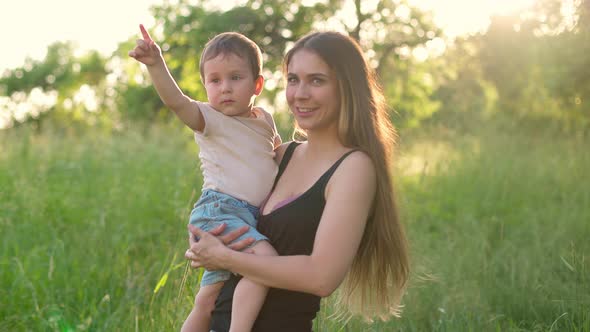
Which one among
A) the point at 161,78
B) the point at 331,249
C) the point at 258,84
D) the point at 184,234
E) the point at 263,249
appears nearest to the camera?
the point at 331,249

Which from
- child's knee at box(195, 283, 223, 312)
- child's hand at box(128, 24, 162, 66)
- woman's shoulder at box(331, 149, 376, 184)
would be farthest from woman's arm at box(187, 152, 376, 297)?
child's hand at box(128, 24, 162, 66)

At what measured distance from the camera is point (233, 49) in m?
2.60

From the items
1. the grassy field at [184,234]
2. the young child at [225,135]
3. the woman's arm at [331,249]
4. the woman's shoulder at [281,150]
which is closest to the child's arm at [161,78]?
the young child at [225,135]

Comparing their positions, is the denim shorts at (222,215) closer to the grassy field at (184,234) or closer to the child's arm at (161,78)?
the child's arm at (161,78)

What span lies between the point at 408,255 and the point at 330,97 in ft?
2.22

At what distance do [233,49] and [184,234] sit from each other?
207 cm

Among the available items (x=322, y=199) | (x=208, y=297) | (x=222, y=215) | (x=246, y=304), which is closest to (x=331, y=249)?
(x=322, y=199)

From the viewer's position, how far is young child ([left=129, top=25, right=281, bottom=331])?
2.42 meters

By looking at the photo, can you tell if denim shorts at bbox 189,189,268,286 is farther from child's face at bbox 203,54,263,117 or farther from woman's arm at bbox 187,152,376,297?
child's face at bbox 203,54,263,117

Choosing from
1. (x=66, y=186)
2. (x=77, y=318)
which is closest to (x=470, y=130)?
(x=66, y=186)

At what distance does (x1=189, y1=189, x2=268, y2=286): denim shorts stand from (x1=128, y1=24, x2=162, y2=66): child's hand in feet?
1.74

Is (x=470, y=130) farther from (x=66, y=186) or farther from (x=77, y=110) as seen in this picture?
(x=77, y=110)

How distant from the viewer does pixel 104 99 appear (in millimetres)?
32094

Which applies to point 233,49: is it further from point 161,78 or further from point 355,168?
point 355,168
